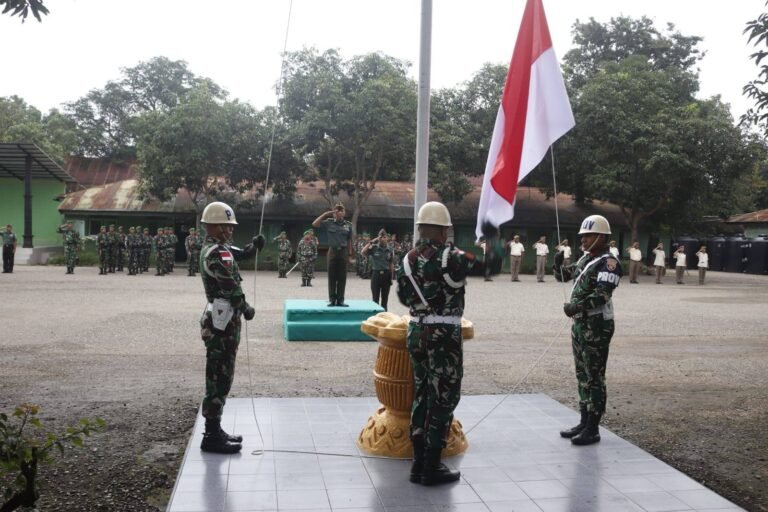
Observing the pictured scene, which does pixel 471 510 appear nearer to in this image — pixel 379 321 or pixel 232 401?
pixel 379 321

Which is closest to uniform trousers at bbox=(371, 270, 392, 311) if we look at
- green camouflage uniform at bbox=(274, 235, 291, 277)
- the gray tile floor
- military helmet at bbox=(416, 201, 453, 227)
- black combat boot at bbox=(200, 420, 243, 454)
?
the gray tile floor

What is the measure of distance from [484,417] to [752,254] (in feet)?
112

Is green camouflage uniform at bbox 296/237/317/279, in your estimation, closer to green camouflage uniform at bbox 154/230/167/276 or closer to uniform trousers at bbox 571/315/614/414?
green camouflage uniform at bbox 154/230/167/276

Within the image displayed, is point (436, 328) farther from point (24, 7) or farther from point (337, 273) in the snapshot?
point (337, 273)

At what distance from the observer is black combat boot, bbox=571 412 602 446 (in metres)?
5.38

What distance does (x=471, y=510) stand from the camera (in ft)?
13.4

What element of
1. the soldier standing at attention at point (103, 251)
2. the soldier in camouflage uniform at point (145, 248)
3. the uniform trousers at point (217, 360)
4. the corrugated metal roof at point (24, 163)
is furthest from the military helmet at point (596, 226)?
the corrugated metal roof at point (24, 163)

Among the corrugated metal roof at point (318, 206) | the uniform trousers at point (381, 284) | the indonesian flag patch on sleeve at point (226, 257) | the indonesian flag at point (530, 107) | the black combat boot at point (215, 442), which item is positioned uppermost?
the corrugated metal roof at point (318, 206)

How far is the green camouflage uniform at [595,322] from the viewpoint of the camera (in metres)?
5.28

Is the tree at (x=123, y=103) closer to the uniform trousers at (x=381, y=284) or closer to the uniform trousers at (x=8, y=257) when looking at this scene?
the uniform trousers at (x=8, y=257)

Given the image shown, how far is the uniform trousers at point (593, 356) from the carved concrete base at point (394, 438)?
108cm

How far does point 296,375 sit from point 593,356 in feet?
12.7

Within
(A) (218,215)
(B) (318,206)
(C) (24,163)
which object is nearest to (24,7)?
(A) (218,215)

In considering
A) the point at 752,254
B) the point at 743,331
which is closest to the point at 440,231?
the point at 743,331
